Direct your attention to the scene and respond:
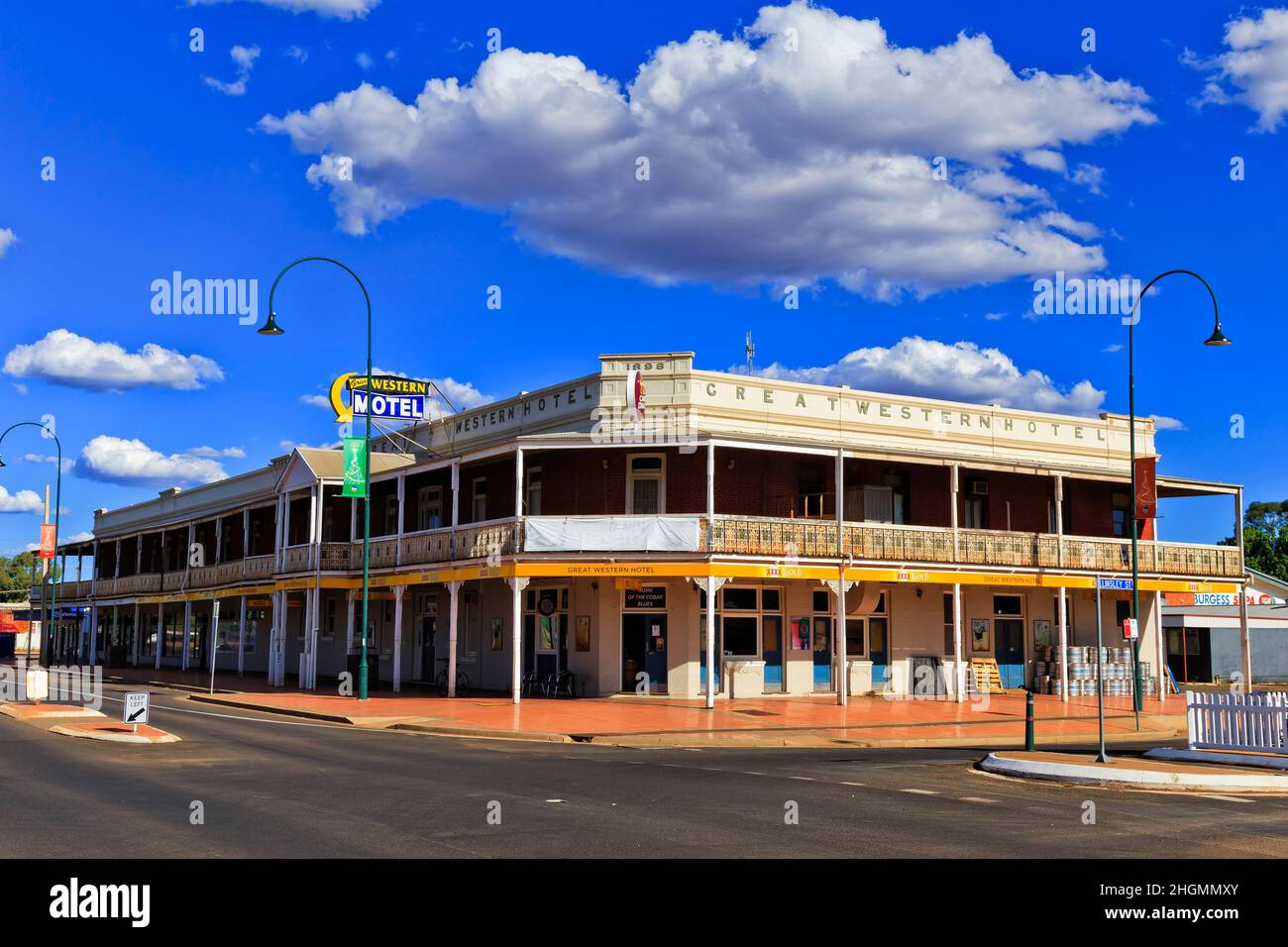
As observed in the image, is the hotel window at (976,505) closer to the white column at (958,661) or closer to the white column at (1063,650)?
the white column at (1063,650)

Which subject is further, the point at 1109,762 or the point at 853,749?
the point at 853,749

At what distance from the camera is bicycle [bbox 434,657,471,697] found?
1406 inches

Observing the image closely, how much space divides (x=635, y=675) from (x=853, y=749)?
11337 millimetres

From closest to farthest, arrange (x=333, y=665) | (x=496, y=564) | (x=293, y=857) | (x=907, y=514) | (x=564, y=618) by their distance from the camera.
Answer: (x=293, y=857) < (x=496, y=564) < (x=564, y=618) < (x=907, y=514) < (x=333, y=665)

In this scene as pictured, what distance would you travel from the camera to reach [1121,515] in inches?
1626

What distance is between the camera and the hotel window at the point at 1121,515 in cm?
4112

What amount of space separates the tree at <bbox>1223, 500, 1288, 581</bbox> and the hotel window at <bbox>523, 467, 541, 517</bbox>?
170ft

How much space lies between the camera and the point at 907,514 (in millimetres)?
36844

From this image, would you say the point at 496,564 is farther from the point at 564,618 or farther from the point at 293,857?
the point at 293,857

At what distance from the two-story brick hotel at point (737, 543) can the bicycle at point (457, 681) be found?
47 cm

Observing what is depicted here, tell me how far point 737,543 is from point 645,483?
14.1 ft

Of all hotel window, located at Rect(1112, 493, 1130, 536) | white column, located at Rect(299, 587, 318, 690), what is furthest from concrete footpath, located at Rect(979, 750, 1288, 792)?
white column, located at Rect(299, 587, 318, 690)

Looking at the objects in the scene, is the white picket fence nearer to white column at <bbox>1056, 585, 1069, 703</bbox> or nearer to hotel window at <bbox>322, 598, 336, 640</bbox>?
white column at <bbox>1056, 585, 1069, 703</bbox>
